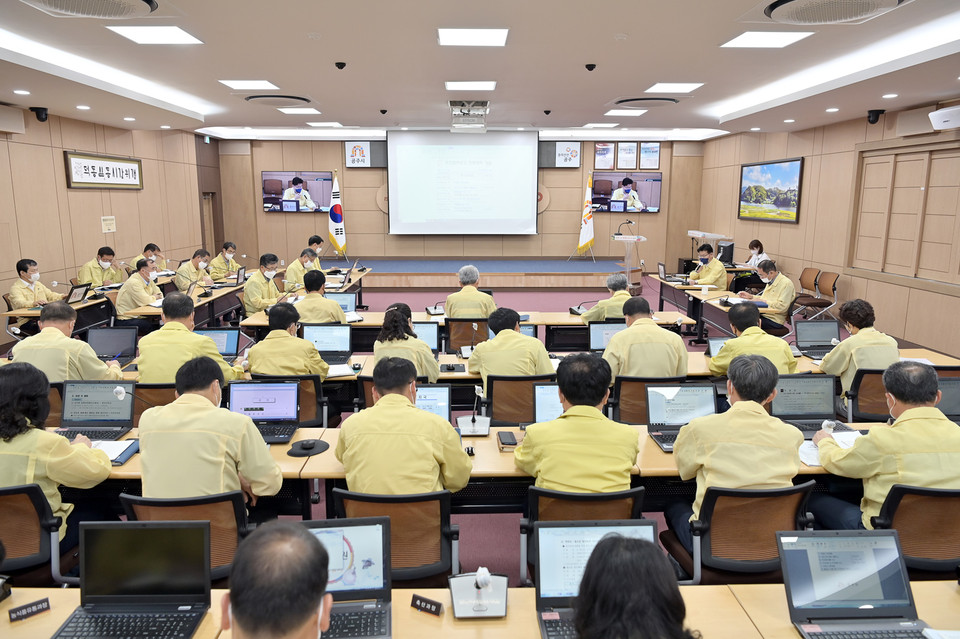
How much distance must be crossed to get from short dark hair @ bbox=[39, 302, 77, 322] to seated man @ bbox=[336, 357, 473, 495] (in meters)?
2.91

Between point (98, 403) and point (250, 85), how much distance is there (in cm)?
534

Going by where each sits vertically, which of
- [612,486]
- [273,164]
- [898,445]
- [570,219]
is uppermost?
[273,164]

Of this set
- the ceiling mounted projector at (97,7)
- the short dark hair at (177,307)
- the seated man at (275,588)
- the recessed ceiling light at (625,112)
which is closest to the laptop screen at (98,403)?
the short dark hair at (177,307)

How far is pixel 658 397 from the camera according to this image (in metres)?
3.56

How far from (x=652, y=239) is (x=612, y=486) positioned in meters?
12.5

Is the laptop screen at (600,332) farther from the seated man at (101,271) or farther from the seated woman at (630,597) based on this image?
the seated man at (101,271)

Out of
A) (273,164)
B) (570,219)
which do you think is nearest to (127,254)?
(273,164)

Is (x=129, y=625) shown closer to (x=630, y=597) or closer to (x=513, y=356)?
(x=630, y=597)

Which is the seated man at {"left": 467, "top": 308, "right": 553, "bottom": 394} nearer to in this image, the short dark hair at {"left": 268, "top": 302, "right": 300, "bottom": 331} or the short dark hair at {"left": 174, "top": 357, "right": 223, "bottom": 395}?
the short dark hair at {"left": 268, "top": 302, "right": 300, "bottom": 331}

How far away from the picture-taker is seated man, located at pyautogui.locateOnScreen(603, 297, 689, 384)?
4.39 metres

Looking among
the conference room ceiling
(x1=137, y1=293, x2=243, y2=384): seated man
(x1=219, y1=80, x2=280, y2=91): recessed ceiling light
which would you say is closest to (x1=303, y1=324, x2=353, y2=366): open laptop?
(x1=137, y1=293, x2=243, y2=384): seated man

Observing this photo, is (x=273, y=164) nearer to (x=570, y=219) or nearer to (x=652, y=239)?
(x=570, y=219)

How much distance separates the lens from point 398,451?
8.46 ft

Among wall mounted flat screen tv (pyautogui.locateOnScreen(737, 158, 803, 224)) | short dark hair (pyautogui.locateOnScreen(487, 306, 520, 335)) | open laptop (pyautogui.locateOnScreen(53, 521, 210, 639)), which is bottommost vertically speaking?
open laptop (pyautogui.locateOnScreen(53, 521, 210, 639))
